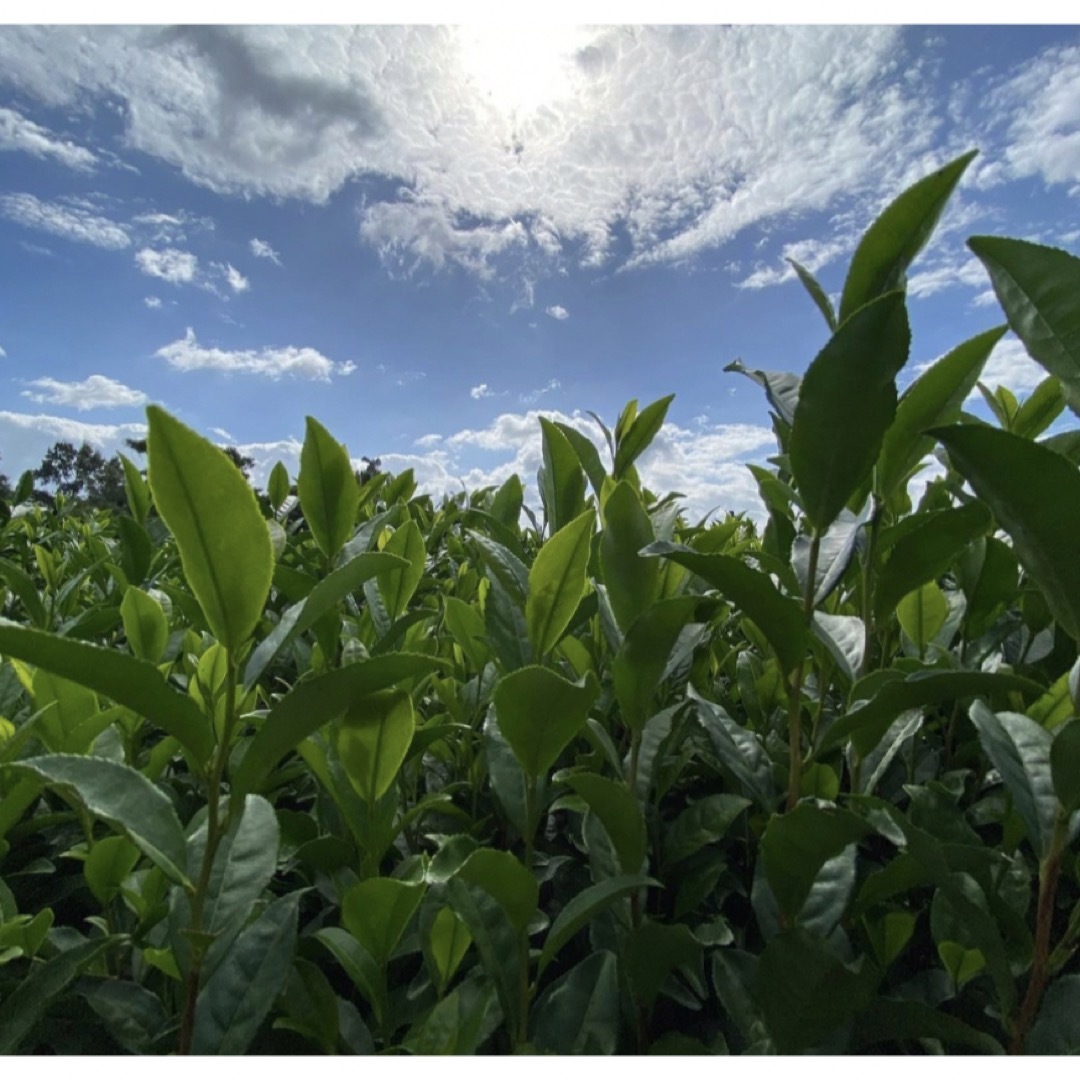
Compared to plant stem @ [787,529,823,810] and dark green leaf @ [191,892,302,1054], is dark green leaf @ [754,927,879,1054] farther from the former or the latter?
dark green leaf @ [191,892,302,1054]

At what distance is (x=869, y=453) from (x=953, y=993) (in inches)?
31.0

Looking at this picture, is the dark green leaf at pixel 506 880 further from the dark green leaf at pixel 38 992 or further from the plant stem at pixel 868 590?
the plant stem at pixel 868 590

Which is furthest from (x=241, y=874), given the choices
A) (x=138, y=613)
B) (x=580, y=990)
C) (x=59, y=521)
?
(x=59, y=521)

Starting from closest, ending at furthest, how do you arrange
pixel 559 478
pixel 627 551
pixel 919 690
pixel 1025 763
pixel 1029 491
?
pixel 1029 491
pixel 919 690
pixel 1025 763
pixel 627 551
pixel 559 478

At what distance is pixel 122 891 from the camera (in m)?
1.23

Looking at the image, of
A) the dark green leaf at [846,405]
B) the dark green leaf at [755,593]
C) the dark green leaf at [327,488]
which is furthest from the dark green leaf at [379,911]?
the dark green leaf at [327,488]

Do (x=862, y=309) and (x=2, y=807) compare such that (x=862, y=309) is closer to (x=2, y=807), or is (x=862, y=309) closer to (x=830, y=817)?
(x=830, y=817)

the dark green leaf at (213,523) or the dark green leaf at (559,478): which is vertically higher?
the dark green leaf at (559,478)

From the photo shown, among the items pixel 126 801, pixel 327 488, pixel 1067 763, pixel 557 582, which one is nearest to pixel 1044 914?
pixel 1067 763

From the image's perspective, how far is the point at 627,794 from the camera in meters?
1.05

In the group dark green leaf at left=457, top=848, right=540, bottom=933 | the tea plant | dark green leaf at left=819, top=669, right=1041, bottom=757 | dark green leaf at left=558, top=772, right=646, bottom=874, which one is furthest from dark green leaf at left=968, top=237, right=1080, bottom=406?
dark green leaf at left=457, top=848, right=540, bottom=933

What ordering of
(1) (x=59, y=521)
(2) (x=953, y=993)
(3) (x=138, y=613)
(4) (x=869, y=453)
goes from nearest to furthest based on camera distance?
(4) (x=869, y=453) → (2) (x=953, y=993) → (3) (x=138, y=613) → (1) (x=59, y=521)

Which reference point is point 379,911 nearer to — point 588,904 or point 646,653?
point 588,904

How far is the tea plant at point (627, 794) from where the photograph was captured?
93 cm
